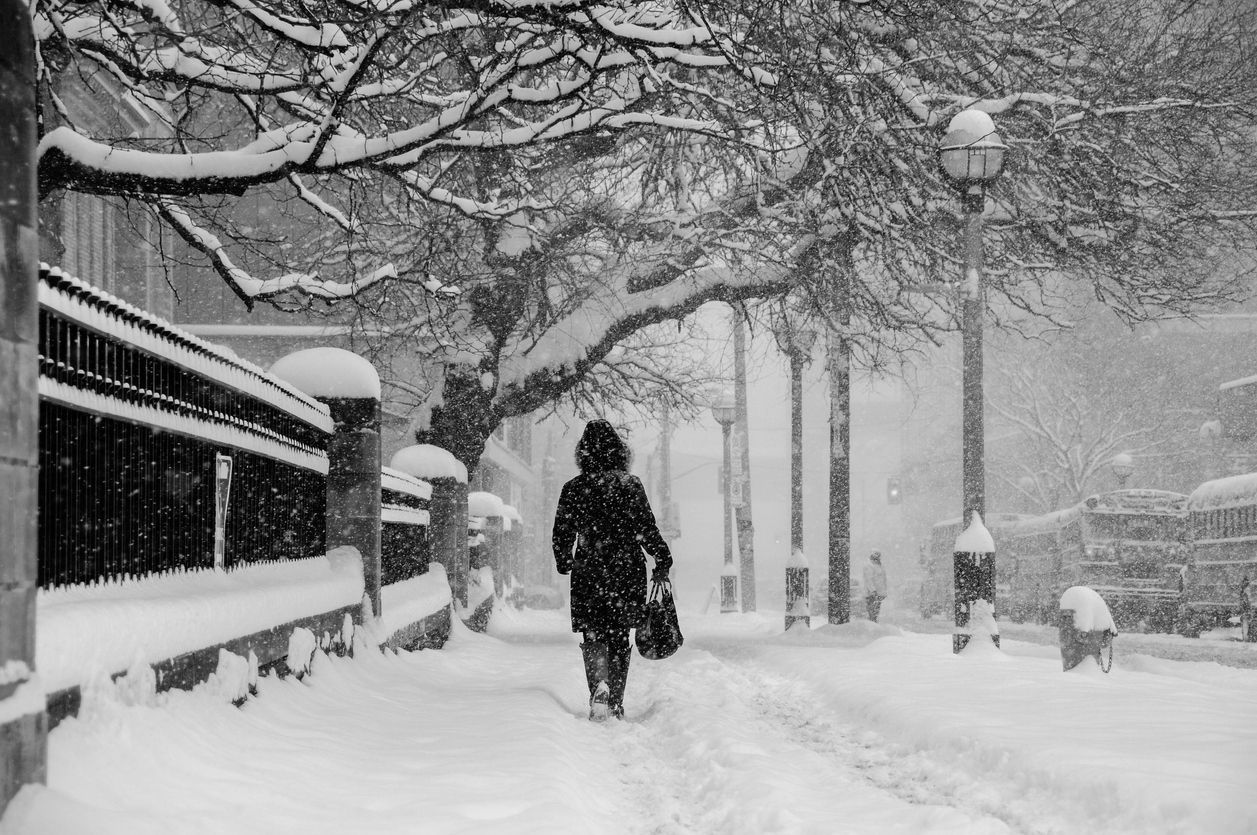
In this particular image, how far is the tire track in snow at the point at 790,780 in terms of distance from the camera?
4.99 m

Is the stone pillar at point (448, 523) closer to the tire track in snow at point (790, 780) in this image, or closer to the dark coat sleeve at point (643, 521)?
the tire track in snow at point (790, 780)

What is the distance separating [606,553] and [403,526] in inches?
166

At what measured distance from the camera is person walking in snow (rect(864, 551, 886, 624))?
25609mm

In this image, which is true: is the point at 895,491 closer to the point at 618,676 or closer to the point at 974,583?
the point at 974,583

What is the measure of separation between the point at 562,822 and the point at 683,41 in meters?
3.69

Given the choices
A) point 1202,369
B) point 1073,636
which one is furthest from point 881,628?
point 1202,369

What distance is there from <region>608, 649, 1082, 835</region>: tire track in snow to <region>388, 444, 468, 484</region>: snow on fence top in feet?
17.5

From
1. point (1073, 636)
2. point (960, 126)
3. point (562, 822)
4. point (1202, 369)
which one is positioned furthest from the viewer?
point (1202, 369)

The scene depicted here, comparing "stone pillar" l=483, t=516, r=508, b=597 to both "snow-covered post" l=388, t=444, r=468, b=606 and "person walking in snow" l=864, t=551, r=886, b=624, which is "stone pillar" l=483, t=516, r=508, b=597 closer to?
"person walking in snow" l=864, t=551, r=886, b=624

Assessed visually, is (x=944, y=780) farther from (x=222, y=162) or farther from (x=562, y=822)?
(x=222, y=162)

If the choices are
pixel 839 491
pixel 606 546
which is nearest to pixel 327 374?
pixel 606 546

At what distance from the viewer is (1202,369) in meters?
45.2

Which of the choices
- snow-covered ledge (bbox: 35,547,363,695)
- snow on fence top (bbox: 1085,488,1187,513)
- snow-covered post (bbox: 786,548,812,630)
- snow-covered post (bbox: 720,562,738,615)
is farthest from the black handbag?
snow-covered post (bbox: 720,562,738,615)

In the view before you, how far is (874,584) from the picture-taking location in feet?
84.4
